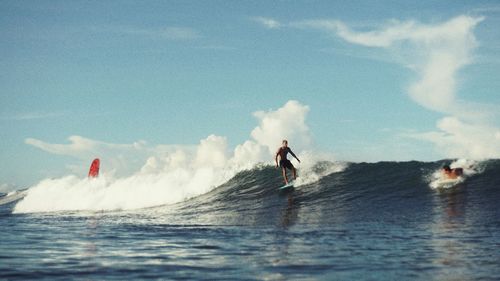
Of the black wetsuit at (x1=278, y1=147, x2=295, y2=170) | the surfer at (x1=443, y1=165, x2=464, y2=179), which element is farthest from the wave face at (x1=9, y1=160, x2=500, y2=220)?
the black wetsuit at (x1=278, y1=147, x2=295, y2=170)

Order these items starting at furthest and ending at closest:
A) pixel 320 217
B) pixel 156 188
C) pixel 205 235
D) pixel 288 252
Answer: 1. pixel 156 188
2. pixel 320 217
3. pixel 205 235
4. pixel 288 252

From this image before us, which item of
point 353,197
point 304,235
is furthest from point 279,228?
point 353,197

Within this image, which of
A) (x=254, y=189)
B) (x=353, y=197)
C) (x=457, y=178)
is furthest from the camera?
(x=254, y=189)

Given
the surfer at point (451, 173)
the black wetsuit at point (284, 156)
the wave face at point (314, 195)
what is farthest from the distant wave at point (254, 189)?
the black wetsuit at point (284, 156)

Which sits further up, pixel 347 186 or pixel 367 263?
pixel 347 186

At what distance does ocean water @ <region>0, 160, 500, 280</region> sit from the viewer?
6465 mm

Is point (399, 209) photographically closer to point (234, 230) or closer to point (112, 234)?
point (234, 230)

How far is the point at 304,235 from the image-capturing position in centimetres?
996

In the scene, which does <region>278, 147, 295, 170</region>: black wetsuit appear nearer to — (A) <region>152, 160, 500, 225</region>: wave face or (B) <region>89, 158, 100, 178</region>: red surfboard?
(A) <region>152, 160, 500, 225</region>: wave face

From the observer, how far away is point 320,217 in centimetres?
1324

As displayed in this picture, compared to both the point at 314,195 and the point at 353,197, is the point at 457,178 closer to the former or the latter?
the point at 353,197

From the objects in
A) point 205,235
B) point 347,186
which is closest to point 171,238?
point 205,235

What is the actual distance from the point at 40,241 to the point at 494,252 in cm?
830

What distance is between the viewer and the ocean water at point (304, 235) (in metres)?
6.46
